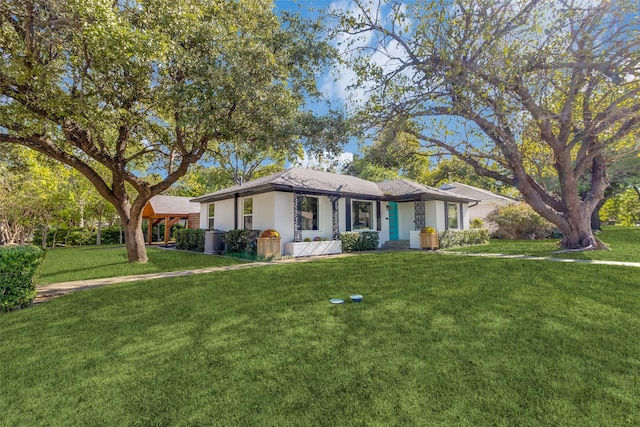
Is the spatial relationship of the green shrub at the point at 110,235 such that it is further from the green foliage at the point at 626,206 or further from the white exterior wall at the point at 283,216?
the green foliage at the point at 626,206

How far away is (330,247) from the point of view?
13.0 m

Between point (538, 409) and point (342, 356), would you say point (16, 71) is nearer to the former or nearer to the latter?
point (342, 356)

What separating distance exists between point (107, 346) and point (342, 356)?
2.84 metres

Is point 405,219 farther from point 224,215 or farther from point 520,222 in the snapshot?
point 224,215

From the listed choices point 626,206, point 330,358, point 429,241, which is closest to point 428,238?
point 429,241

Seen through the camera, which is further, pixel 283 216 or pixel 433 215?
pixel 433 215

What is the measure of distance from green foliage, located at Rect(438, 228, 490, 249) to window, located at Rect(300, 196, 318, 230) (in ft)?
19.9

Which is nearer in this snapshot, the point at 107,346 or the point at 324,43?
the point at 107,346

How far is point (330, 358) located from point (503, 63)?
295 inches

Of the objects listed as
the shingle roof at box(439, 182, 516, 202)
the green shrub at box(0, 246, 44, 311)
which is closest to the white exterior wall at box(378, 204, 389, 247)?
the shingle roof at box(439, 182, 516, 202)

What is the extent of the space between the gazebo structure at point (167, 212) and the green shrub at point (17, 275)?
1514 centimetres

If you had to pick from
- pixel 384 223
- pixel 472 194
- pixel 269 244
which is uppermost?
pixel 472 194

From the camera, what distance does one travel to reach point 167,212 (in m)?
20.7

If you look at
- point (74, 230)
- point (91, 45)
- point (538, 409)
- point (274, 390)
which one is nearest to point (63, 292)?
point (91, 45)
